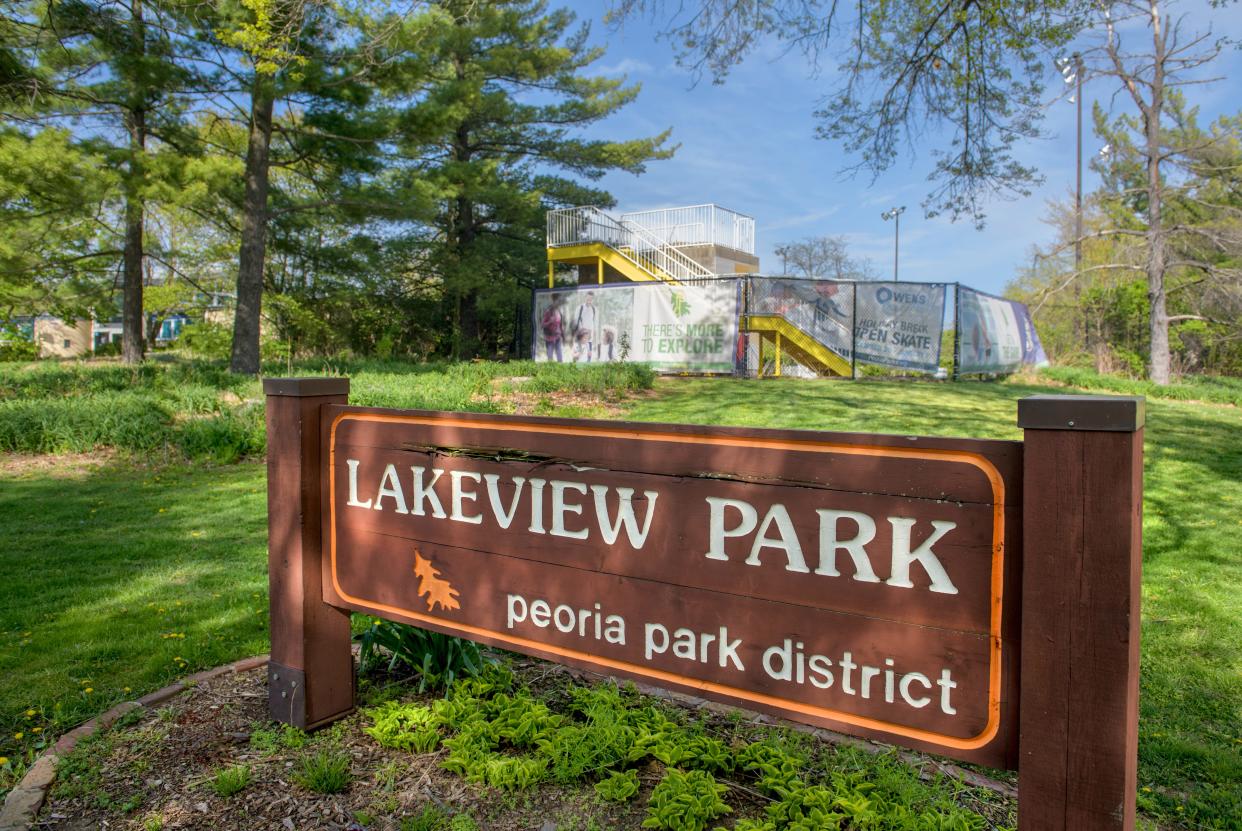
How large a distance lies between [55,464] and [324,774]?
295 inches

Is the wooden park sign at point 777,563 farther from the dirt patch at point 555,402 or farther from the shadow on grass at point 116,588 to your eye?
the dirt patch at point 555,402

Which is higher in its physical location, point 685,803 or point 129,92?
point 129,92

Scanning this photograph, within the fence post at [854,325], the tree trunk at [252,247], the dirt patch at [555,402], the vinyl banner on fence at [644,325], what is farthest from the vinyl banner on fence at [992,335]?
the tree trunk at [252,247]

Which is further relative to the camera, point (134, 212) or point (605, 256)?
point (605, 256)

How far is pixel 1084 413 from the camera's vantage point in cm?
137

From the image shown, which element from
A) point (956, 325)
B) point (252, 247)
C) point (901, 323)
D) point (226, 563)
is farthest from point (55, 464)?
point (956, 325)

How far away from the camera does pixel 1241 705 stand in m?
3.13

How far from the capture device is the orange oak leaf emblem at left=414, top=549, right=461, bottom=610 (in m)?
2.40

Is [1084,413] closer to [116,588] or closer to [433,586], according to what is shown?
[433,586]

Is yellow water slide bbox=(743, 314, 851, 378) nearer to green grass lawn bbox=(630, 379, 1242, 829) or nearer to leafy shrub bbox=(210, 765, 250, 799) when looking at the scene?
green grass lawn bbox=(630, 379, 1242, 829)

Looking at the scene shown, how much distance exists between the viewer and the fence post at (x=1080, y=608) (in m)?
1.36

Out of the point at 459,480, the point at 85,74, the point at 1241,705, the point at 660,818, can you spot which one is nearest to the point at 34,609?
the point at 459,480

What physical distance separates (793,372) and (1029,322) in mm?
7295

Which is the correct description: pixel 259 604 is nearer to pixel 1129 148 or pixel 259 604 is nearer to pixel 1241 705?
pixel 1241 705
